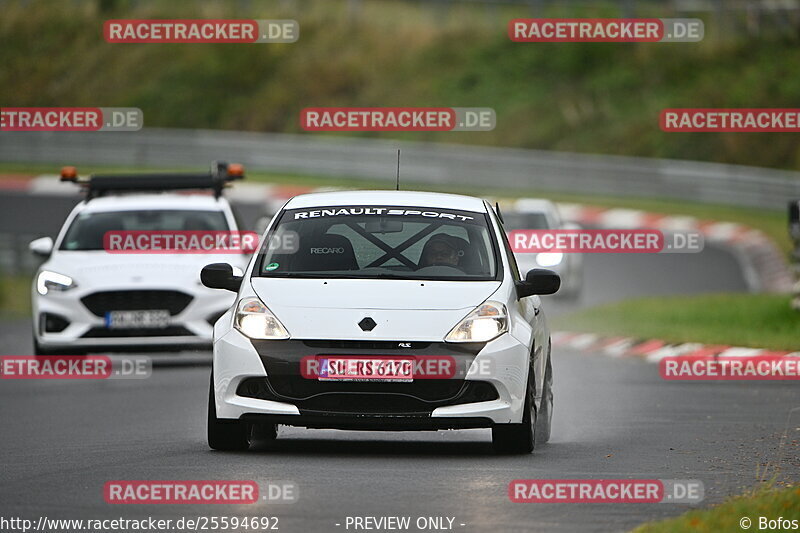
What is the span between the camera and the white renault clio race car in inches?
440

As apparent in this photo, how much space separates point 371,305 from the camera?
11.4m

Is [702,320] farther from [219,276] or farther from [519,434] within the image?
[519,434]

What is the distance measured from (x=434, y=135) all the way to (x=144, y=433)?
1617 inches

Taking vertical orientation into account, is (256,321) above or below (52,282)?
above

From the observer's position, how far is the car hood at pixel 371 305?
441 inches

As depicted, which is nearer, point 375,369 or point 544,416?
point 375,369

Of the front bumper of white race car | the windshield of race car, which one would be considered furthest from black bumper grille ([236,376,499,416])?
the windshield of race car

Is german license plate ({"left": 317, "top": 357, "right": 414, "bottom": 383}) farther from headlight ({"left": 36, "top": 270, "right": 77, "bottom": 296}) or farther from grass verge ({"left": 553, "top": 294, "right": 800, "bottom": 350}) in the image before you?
grass verge ({"left": 553, "top": 294, "right": 800, "bottom": 350})

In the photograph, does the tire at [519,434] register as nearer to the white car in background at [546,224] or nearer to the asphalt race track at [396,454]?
the asphalt race track at [396,454]

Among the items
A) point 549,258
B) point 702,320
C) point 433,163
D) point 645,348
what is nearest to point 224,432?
point 645,348

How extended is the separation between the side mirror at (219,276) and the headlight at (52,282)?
6544 millimetres

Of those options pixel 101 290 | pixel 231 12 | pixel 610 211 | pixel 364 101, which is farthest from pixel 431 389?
pixel 231 12

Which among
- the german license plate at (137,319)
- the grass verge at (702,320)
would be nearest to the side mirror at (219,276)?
the german license plate at (137,319)

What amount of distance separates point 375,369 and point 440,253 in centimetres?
124
